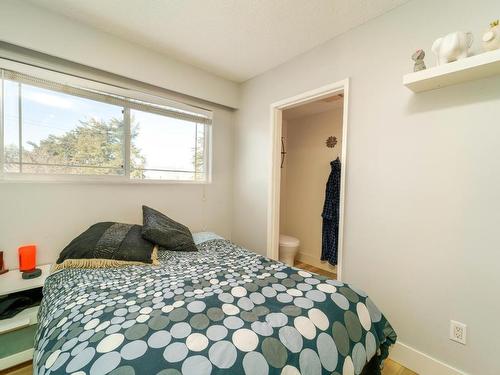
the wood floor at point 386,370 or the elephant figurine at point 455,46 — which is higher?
the elephant figurine at point 455,46

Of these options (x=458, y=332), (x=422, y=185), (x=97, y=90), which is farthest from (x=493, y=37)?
(x=97, y=90)

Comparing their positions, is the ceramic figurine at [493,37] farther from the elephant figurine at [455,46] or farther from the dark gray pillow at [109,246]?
the dark gray pillow at [109,246]

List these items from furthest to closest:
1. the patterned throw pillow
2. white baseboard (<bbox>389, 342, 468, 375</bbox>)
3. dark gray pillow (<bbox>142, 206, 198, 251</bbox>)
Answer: dark gray pillow (<bbox>142, 206, 198, 251</bbox>) → the patterned throw pillow → white baseboard (<bbox>389, 342, 468, 375</bbox>)

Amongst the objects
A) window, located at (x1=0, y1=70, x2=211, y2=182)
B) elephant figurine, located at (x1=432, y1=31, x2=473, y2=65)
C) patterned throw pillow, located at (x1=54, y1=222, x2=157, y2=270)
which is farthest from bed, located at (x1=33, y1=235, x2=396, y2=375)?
elephant figurine, located at (x1=432, y1=31, x2=473, y2=65)

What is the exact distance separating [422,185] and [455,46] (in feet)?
2.62

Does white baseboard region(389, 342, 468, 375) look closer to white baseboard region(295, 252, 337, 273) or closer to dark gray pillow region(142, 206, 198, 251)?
white baseboard region(295, 252, 337, 273)

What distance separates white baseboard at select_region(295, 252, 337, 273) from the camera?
3.18 metres

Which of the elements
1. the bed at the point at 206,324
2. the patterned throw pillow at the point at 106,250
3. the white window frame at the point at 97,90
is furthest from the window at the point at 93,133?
the bed at the point at 206,324

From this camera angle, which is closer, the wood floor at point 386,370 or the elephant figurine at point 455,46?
the elephant figurine at point 455,46

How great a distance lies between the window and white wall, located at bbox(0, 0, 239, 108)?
21 centimetres

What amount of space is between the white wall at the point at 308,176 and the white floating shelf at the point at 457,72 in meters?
1.79

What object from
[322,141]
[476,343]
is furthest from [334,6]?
[476,343]

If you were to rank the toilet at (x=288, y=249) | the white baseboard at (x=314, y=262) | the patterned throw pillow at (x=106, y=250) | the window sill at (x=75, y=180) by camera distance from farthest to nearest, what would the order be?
the white baseboard at (x=314, y=262) → the toilet at (x=288, y=249) → the window sill at (x=75, y=180) → the patterned throw pillow at (x=106, y=250)

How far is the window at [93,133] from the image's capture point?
168cm
